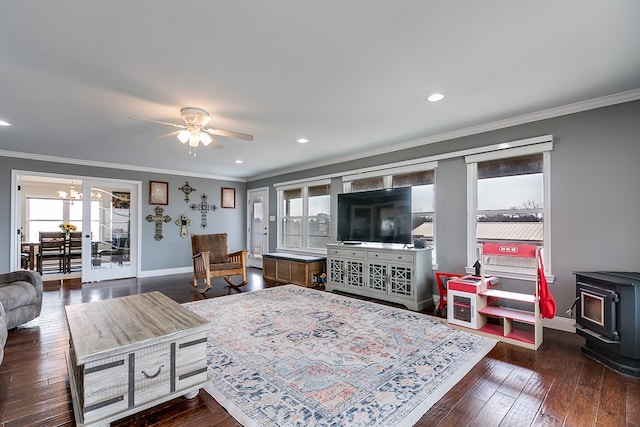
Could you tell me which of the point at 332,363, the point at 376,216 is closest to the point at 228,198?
the point at 376,216

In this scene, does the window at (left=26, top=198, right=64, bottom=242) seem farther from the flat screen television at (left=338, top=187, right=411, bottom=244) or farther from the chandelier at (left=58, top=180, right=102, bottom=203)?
the flat screen television at (left=338, top=187, right=411, bottom=244)

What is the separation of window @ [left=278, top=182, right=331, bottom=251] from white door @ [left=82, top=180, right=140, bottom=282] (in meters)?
3.16

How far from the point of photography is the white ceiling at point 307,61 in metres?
1.75

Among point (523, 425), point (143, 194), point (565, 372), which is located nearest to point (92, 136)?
point (143, 194)

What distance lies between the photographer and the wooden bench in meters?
5.34

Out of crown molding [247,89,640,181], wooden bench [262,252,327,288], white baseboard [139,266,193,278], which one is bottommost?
white baseboard [139,266,193,278]

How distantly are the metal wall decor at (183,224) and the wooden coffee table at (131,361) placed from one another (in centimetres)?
492

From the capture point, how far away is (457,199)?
4027 mm

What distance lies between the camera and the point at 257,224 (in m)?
7.88

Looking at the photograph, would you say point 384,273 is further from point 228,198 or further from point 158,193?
point 158,193

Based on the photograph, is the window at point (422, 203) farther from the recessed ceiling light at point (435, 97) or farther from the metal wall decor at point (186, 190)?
the metal wall decor at point (186, 190)

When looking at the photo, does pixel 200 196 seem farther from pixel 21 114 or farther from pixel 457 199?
pixel 457 199

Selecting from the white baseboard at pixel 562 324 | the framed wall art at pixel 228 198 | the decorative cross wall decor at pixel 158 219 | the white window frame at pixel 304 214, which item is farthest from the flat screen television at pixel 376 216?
the decorative cross wall decor at pixel 158 219

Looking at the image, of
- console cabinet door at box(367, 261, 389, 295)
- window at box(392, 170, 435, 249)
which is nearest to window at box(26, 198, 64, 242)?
console cabinet door at box(367, 261, 389, 295)
